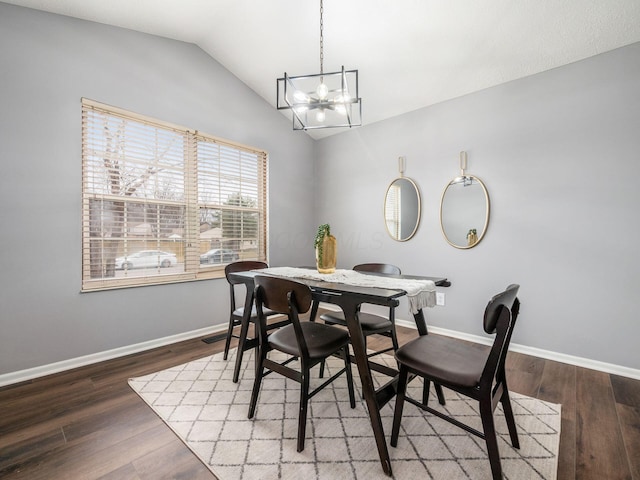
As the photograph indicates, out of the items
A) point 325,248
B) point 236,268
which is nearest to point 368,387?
point 325,248

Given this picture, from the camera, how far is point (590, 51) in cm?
235

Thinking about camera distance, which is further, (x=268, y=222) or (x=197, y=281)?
(x=268, y=222)

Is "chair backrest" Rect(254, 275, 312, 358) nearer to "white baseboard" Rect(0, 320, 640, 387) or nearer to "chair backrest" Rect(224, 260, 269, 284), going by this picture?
"chair backrest" Rect(224, 260, 269, 284)

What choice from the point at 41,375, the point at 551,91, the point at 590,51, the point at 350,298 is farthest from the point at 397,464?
the point at 590,51

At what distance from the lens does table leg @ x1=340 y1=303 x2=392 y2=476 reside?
1359mm

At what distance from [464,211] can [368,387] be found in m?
2.27

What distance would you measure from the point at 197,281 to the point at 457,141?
10.4ft

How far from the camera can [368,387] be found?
1.47m

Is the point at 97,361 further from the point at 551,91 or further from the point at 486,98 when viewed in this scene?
the point at 551,91

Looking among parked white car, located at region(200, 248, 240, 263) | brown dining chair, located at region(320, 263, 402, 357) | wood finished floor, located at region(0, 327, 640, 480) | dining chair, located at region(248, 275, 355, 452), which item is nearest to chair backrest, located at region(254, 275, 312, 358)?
dining chair, located at region(248, 275, 355, 452)

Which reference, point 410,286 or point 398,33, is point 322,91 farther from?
point 410,286

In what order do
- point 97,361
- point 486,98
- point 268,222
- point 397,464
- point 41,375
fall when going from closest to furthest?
1. point 397,464
2. point 41,375
3. point 97,361
4. point 486,98
5. point 268,222

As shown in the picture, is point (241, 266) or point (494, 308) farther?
point (241, 266)

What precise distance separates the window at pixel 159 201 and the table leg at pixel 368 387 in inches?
87.4
